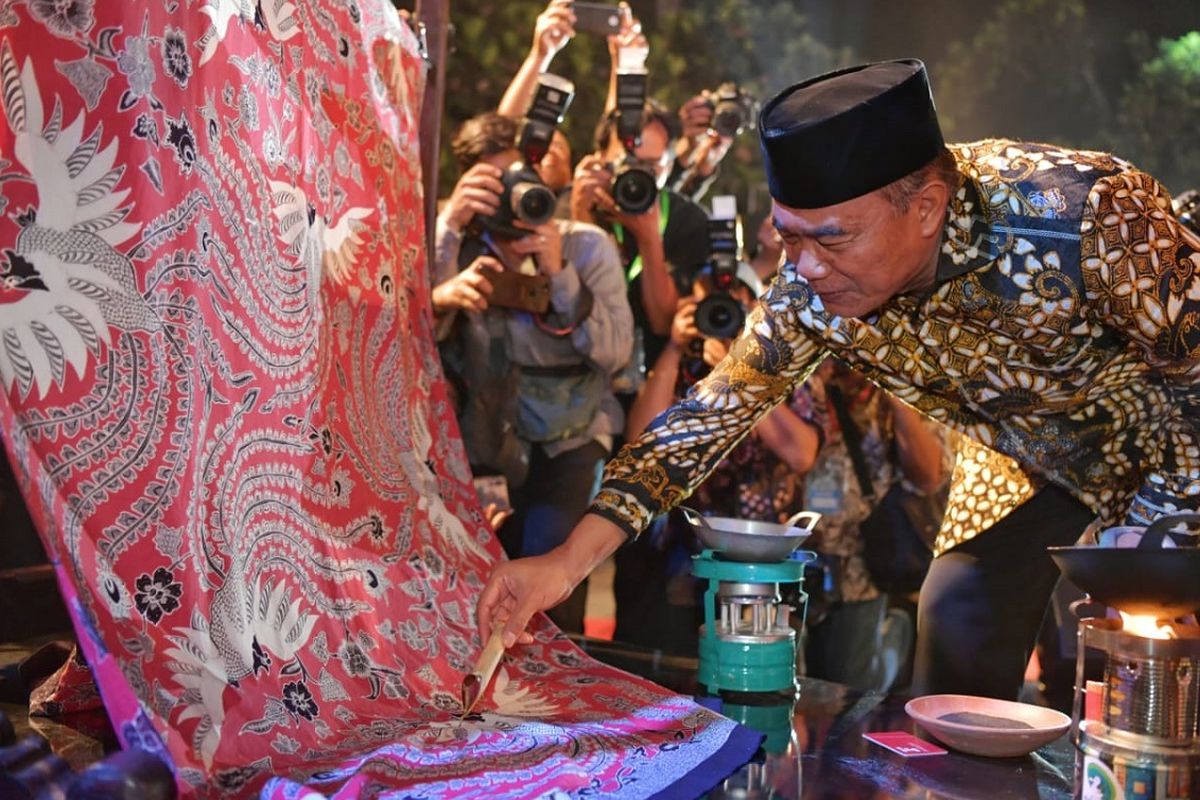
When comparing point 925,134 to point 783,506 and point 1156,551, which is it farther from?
point 783,506

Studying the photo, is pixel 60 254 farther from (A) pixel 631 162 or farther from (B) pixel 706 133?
(B) pixel 706 133

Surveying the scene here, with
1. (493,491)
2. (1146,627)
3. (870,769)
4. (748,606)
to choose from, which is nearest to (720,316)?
(493,491)

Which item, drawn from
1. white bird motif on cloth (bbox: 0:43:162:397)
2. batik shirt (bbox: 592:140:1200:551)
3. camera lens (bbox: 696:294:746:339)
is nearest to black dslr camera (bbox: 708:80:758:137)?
camera lens (bbox: 696:294:746:339)

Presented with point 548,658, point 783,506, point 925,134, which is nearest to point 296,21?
point 925,134

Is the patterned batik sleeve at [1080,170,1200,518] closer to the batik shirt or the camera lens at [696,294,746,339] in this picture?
the batik shirt

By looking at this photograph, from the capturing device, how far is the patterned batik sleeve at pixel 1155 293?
1.33 meters

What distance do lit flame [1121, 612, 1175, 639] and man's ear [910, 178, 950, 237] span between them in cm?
54

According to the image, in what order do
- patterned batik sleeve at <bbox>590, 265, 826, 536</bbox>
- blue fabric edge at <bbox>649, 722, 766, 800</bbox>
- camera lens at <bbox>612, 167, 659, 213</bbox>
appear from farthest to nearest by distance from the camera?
camera lens at <bbox>612, 167, 659, 213</bbox>, patterned batik sleeve at <bbox>590, 265, 826, 536</bbox>, blue fabric edge at <bbox>649, 722, 766, 800</bbox>

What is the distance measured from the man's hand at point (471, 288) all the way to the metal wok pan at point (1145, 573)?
5.06ft

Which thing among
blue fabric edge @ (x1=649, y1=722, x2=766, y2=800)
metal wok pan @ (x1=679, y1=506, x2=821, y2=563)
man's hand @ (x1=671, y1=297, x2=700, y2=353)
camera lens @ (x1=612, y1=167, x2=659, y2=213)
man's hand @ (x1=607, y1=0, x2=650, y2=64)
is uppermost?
man's hand @ (x1=607, y1=0, x2=650, y2=64)

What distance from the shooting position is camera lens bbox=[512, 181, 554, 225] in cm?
244

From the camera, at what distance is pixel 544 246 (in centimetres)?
251

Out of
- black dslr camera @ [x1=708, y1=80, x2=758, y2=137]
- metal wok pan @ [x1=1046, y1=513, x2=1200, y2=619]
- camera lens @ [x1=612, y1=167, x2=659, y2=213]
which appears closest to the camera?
metal wok pan @ [x1=1046, y1=513, x2=1200, y2=619]

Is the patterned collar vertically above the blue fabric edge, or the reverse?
the patterned collar
